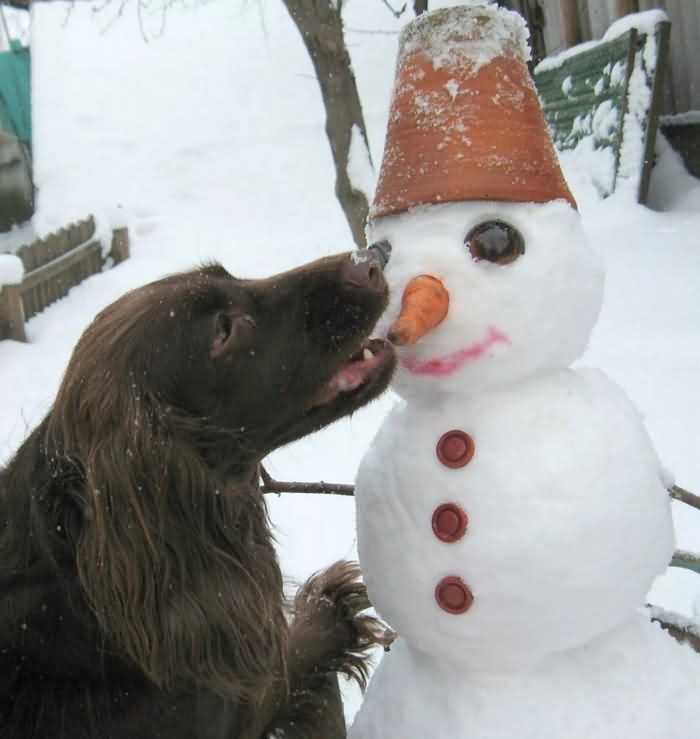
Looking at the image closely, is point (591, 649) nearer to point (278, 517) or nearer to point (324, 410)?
point (324, 410)

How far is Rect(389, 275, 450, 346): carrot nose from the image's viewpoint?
1472 mm

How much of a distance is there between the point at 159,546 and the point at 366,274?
63 centimetres

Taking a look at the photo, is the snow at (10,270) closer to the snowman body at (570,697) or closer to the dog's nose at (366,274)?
the dog's nose at (366,274)

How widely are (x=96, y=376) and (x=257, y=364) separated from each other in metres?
0.30

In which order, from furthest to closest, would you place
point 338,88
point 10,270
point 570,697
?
point 10,270 < point 338,88 < point 570,697

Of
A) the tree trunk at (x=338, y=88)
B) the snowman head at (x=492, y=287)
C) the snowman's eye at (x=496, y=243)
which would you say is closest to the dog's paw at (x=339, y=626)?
the snowman head at (x=492, y=287)

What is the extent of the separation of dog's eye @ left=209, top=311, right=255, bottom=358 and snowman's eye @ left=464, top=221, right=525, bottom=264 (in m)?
0.45

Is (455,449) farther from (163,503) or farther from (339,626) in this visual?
(339,626)

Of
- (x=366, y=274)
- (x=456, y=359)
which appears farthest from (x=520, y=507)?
(x=366, y=274)

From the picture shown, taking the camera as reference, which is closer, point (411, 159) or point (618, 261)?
point (411, 159)

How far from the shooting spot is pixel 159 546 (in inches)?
59.3

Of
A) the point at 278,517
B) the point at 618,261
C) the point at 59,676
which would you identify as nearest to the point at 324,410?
the point at 59,676

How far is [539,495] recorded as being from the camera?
59.6 inches

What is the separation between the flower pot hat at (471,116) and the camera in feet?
4.99
